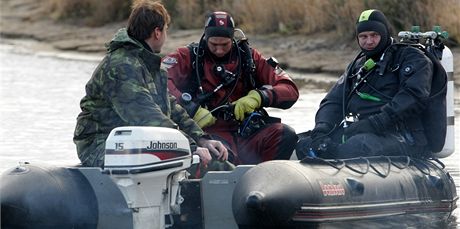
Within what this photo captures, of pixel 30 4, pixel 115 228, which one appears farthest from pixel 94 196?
pixel 30 4

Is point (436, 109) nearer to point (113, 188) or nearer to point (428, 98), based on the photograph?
point (428, 98)

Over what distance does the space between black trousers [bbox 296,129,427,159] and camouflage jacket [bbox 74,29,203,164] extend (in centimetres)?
128

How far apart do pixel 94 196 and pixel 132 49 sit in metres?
0.94

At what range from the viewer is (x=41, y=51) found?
2748 centimetres

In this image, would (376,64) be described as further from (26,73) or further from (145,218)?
(26,73)

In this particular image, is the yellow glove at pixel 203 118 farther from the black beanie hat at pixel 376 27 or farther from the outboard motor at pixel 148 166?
the outboard motor at pixel 148 166

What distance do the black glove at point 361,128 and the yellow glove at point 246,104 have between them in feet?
2.40

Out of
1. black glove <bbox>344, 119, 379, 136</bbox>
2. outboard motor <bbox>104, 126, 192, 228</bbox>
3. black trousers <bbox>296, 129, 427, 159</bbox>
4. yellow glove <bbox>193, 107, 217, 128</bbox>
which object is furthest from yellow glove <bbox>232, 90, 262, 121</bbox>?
outboard motor <bbox>104, 126, 192, 228</bbox>

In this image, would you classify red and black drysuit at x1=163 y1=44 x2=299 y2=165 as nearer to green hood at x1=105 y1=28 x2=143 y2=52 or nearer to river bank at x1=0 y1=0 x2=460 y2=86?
green hood at x1=105 y1=28 x2=143 y2=52

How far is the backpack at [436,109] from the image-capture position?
34.1 feet

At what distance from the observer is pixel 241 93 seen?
10992mm

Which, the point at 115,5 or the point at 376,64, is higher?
the point at 376,64

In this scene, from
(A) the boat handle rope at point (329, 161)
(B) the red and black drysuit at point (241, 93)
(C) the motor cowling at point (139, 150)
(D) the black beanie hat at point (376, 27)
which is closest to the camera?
(C) the motor cowling at point (139, 150)

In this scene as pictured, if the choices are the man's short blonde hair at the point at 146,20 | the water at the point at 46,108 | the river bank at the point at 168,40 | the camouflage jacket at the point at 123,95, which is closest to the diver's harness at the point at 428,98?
the water at the point at 46,108
